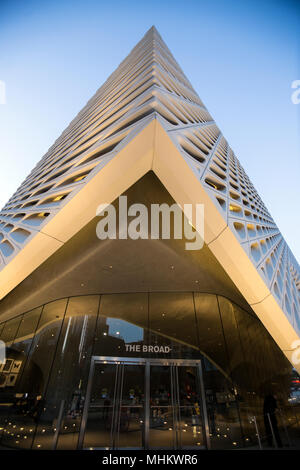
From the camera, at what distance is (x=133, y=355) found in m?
10.4

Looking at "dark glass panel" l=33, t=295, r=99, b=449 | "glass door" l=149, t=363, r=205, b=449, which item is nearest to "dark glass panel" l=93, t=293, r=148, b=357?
"dark glass panel" l=33, t=295, r=99, b=449

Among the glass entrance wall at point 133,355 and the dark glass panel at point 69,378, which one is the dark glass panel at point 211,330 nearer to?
the glass entrance wall at point 133,355

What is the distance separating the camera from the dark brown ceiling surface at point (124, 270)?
962 cm

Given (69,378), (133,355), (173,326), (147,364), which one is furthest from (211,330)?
(69,378)

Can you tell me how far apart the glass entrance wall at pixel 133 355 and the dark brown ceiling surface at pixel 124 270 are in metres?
0.70

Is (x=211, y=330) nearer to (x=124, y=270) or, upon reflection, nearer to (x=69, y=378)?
(x=124, y=270)

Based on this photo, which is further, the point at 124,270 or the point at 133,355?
the point at 124,270

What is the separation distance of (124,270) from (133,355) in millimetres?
3811

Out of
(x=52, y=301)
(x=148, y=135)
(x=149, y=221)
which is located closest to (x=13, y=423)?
(x=52, y=301)

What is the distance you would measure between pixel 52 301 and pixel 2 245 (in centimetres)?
686

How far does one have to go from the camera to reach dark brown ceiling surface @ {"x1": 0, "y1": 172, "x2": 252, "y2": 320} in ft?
31.6

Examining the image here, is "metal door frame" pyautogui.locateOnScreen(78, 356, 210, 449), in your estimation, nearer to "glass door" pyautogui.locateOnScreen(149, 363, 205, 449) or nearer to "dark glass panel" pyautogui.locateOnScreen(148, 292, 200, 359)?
"glass door" pyautogui.locateOnScreen(149, 363, 205, 449)

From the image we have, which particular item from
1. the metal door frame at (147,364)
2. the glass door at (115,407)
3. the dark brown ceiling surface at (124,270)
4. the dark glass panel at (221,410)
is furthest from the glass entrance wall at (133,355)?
the dark brown ceiling surface at (124,270)

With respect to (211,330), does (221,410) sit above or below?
below
